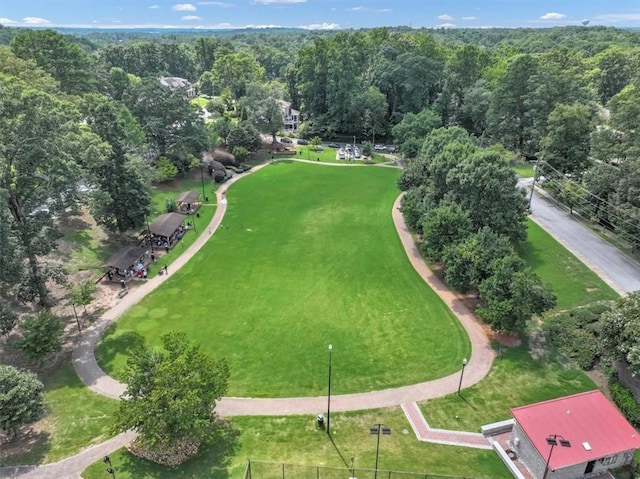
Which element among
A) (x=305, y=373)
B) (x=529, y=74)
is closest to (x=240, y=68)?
(x=529, y=74)

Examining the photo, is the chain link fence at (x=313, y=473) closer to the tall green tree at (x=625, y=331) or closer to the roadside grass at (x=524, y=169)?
the tall green tree at (x=625, y=331)

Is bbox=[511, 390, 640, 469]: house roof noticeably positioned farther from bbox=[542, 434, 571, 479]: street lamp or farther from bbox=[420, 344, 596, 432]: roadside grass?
bbox=[420, 344, 596, 432]: roadside grass

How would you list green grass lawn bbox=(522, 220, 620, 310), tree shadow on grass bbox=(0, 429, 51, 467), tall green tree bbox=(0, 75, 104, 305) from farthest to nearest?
green grass lawn bbox=(522, 220, 620, 310)
tall green tree bbox=(0, 75, 104, 305)
tree shadow on grass bbox=(0, 429, 51, 467)

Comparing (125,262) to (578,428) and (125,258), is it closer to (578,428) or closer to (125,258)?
(125,258)

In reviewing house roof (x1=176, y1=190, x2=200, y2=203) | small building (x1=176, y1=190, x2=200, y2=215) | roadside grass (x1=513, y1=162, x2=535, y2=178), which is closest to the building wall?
small building (x1=176, y1=190, x2=200, y2=215)

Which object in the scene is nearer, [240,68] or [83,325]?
[83,325]

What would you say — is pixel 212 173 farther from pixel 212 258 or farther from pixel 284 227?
pixel 212 258

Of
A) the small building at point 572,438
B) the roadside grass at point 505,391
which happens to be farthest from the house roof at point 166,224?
the small building at point 572,438
